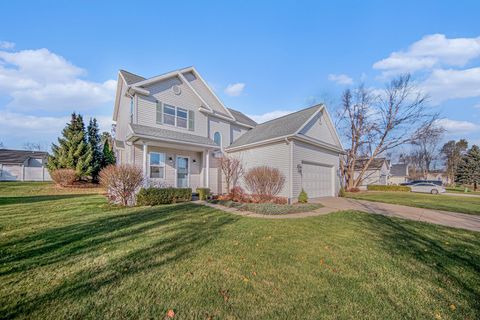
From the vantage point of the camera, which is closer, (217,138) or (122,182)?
(122,182)

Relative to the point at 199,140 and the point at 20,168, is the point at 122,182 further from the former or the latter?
the point at 20,168

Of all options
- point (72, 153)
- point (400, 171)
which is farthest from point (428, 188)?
point (72, 153)

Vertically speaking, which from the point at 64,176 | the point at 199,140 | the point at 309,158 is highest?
the point at 199,140

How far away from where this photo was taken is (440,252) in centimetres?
450

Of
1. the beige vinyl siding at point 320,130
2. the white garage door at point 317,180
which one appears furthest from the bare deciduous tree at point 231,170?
the beige vinyl siding at point 320,130

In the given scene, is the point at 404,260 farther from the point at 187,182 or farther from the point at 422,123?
the point at 422,123

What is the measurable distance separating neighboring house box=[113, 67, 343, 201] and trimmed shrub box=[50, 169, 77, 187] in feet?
22.8

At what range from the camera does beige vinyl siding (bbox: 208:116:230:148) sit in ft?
48.9

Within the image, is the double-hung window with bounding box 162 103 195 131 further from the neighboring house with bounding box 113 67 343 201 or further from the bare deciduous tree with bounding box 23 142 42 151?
the bare deciduous tree with bounding box 23 142 42 151

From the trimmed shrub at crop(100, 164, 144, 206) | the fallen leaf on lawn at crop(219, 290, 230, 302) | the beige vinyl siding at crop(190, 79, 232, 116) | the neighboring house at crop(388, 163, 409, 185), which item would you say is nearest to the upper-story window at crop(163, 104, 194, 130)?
the beige vinyl siding at crop(190, 79, 232, 116)

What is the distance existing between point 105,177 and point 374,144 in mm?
28509

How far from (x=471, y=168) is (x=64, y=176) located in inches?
2321

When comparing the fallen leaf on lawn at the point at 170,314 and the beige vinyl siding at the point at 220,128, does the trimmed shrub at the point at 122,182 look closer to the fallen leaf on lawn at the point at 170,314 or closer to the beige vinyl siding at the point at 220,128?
the beige vinyl siding at the point at 220,128

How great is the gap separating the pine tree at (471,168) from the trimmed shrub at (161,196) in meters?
49.4
